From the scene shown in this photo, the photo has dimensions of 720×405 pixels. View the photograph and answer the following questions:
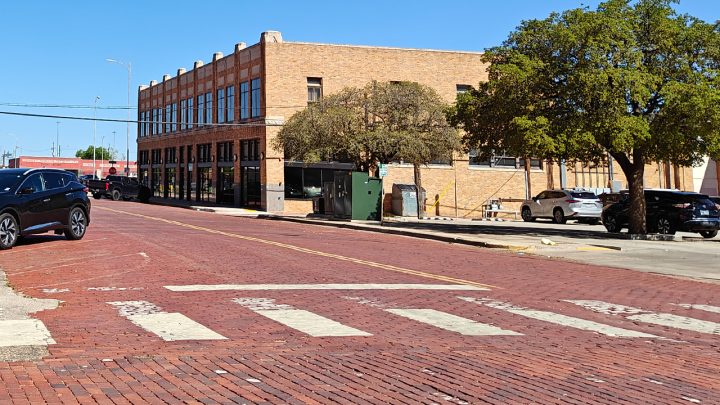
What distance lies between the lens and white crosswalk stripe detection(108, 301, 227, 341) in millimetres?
7161

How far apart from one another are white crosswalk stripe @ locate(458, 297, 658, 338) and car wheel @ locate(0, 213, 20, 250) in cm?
1037

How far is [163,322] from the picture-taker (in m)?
7.80

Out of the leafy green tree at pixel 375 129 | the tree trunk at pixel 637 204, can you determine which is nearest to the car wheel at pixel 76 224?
the tree trunk at pixel 637 204

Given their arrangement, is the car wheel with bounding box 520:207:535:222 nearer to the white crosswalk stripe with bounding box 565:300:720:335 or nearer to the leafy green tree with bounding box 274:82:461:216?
the leafy green tree with bounding box 274:82:461:216

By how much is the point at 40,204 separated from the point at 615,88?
683 inches

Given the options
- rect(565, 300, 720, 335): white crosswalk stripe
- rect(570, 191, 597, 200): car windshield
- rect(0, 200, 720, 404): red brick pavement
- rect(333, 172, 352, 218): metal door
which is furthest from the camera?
rect(570, 191, 597, 200): car windshield

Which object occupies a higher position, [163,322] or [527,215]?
[527,215]

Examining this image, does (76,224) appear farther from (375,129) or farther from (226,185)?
(226,185)

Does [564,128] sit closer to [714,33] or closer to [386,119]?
[714,33]

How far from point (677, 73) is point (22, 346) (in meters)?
22.8

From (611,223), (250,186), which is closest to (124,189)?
(250,186)

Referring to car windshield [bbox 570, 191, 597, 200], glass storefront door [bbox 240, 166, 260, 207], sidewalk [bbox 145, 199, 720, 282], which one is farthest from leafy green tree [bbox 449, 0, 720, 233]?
glass storefront door [bbox 240, 166, 260, 207]

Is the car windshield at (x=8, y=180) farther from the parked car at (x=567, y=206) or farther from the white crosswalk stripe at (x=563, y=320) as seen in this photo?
the parked car at (x=567, y=206)

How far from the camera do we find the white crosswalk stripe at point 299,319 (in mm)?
7523
